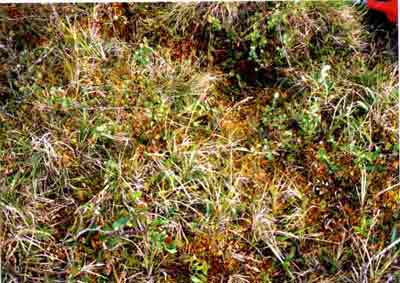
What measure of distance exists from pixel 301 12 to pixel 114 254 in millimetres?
1592

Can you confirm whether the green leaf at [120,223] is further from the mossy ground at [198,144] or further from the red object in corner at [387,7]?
the red object in corner at [387,7]

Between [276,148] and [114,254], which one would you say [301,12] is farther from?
[114,254]

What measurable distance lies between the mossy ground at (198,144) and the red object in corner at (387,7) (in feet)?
0.27

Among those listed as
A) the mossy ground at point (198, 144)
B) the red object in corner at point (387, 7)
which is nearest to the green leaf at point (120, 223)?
the mossy ground at point (198, 144)

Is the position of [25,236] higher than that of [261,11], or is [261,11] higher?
[261,11]

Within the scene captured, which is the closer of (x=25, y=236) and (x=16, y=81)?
(x=25, y=236)

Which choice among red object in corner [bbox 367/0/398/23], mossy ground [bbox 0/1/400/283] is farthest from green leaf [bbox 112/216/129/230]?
red object in corner [bbox 367/0/398/23]

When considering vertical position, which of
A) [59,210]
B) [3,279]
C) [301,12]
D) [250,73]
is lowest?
[3,279]

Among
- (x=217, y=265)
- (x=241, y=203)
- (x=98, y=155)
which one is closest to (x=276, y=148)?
(x=241, y=203)

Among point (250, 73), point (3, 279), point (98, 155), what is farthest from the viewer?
point (250, 73)

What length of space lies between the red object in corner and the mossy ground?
8cm

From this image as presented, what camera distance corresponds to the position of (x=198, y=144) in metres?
2.99

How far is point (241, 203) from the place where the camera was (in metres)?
2.86

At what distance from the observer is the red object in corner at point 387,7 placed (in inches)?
128
